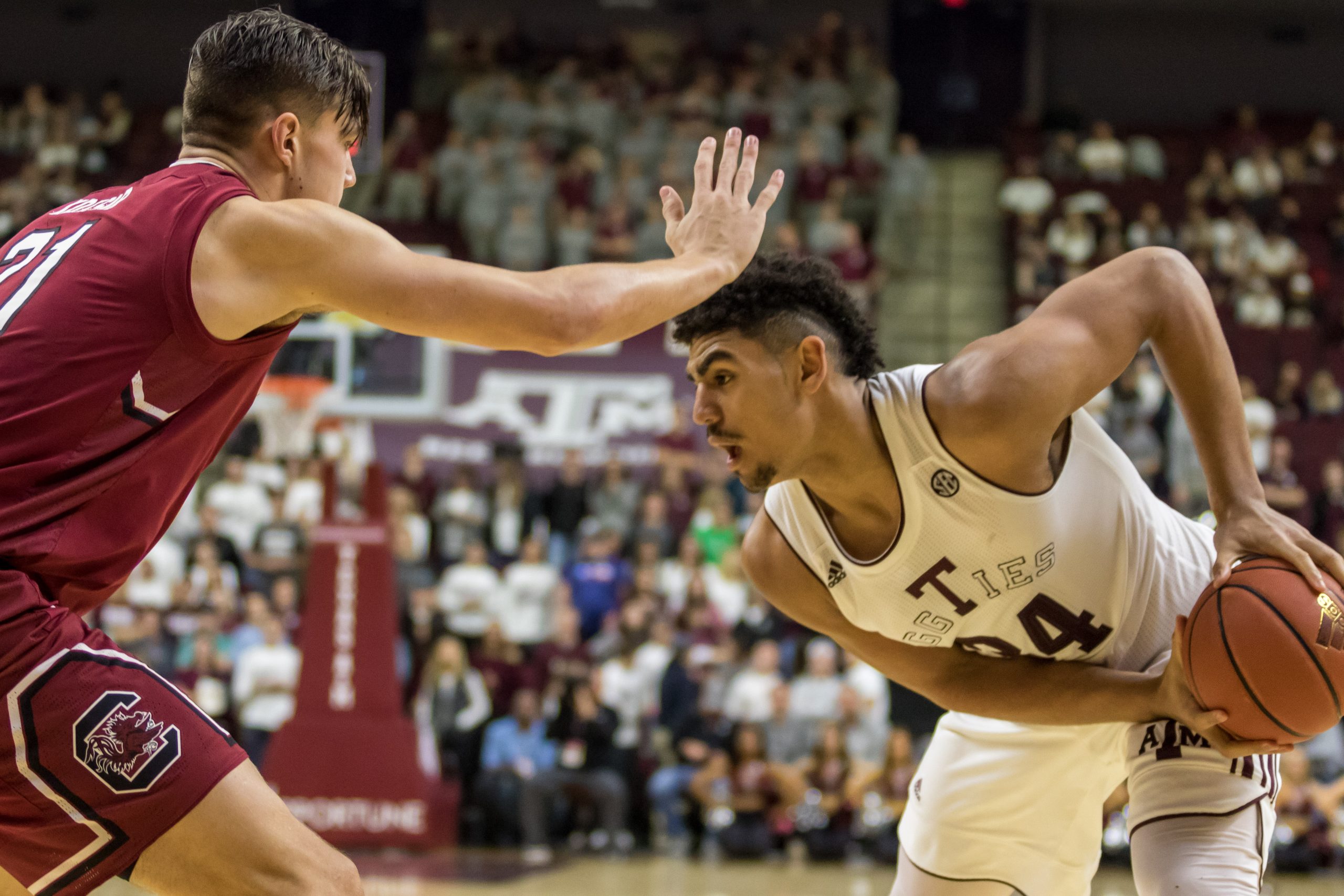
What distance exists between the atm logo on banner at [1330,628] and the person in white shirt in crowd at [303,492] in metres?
9.45

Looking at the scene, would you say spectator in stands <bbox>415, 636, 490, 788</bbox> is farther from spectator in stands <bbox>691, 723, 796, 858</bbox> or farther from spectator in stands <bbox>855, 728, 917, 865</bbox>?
spectator in stands <bbox>855, 728, 917, 865</bbox>

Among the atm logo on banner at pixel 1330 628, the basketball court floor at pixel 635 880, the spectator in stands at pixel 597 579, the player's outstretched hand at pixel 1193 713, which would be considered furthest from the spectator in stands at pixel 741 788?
the atm logo on banner at pixel 1330 628

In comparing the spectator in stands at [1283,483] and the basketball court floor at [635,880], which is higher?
the spectator in stands at [1283,483]

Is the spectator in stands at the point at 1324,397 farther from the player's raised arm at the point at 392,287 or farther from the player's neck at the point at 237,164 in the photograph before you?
the player's neck at the point at 237,164

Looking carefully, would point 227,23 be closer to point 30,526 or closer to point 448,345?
point 30,526

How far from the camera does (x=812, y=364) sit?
3123mm

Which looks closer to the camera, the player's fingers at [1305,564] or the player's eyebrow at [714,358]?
the player's fingers at [1305,564]

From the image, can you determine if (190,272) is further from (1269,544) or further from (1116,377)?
(1269,544)

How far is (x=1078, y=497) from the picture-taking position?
10.3 ft

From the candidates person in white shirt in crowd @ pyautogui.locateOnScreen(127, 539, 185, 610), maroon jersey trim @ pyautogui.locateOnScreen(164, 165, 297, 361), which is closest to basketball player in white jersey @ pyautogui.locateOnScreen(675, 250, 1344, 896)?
maroon jersey trim @ pyautogui.locateOnScreen(164, 165, 297, 361)

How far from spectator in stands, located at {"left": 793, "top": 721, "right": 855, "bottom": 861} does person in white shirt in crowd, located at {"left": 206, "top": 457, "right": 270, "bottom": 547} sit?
4.97 metres

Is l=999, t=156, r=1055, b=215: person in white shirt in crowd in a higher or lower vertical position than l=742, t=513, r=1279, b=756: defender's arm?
higher

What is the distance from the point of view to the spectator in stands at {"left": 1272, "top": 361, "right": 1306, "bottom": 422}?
1238 cm

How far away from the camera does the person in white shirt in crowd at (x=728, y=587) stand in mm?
10188
